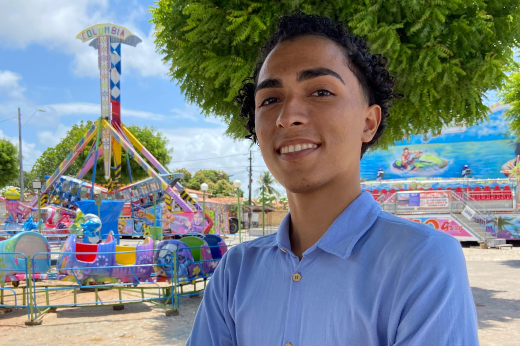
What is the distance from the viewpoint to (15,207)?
18.9m

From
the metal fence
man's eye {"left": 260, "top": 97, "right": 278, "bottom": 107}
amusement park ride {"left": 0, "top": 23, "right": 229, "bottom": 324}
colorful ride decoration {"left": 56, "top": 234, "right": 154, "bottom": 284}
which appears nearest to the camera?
man's eye {"left": 260, "top": 97, "right": 278, "bottom": 107}

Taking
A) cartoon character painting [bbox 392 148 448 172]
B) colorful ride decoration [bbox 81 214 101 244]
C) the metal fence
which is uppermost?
cartoon character painting [bbox 392 148 448 172]

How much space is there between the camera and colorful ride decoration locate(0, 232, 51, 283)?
24.2ft

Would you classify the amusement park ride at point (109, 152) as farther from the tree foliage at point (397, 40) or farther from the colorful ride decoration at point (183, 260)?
the tree foliage at point (397, 40)

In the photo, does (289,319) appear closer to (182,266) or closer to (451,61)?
(451,61)

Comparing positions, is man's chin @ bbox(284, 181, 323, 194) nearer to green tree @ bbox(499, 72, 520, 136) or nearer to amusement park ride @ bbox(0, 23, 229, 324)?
amusement park ride @ bbox(0, 23, 229, 324)

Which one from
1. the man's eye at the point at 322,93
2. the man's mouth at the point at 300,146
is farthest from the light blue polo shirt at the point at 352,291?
the man's eye at the point at 322,93

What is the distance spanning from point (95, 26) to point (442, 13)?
15088 millimetres

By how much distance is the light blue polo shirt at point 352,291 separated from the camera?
0.98m

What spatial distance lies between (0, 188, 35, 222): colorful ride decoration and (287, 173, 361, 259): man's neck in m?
19.8

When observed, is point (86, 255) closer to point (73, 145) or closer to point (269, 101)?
point (269, 101)

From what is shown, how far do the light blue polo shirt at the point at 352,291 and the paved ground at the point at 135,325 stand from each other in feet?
15.2

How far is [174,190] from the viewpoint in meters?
17.2

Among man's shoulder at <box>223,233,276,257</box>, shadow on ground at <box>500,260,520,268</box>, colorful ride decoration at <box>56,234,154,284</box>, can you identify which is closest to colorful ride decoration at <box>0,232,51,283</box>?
colorful ride decoration at <box>56,234,154,284</box>
